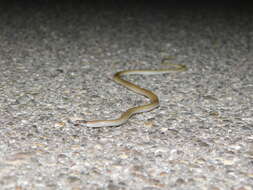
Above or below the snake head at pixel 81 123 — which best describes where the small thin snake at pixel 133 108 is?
above

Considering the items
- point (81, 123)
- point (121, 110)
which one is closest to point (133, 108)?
point (121, 110)

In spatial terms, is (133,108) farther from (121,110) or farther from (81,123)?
(81,123)

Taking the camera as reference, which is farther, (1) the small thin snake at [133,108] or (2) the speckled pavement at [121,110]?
(1) the small thin snake at [133,108]

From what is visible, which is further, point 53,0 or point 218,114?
point 53,0

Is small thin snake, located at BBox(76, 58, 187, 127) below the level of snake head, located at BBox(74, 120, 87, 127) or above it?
above

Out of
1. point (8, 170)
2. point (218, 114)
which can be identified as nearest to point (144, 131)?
point (218, 114)

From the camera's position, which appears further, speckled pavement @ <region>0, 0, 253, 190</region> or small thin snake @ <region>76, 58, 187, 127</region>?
small thin snake @ <region>76, 58, 187, 127</region>

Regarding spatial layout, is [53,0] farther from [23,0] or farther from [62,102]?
[62,102]

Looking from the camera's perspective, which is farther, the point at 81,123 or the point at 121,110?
the point at 121,110
